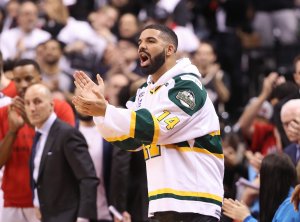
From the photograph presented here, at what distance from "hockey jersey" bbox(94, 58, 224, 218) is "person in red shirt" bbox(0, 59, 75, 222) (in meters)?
2.48

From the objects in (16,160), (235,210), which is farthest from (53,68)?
(235,210)

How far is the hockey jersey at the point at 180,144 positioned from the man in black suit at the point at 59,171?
1956 millimetres

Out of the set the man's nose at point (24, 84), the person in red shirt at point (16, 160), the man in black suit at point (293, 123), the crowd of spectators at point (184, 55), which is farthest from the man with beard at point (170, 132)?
the man's nose at point (24, 84)

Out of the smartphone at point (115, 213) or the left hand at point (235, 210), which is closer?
the left hand at point (235, 210)

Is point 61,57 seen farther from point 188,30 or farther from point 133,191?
point 133,191

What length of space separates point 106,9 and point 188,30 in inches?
60.8

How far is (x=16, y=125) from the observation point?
9.12 meters

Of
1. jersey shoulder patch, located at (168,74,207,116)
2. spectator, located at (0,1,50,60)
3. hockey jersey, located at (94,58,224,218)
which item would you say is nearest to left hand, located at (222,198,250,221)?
hockey jersey, located at (94,58,224,218)

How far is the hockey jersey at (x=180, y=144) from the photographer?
22.1 feet

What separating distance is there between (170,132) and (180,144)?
0.64ft

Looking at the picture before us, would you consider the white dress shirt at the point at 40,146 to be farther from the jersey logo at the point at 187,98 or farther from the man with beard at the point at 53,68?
the man with beard at the point at 53,68

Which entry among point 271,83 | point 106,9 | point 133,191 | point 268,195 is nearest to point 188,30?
point 106,9

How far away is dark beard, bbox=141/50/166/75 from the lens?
7.00m

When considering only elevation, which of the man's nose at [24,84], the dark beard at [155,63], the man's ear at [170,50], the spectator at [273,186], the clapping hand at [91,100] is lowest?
the spectator at [273,186]
